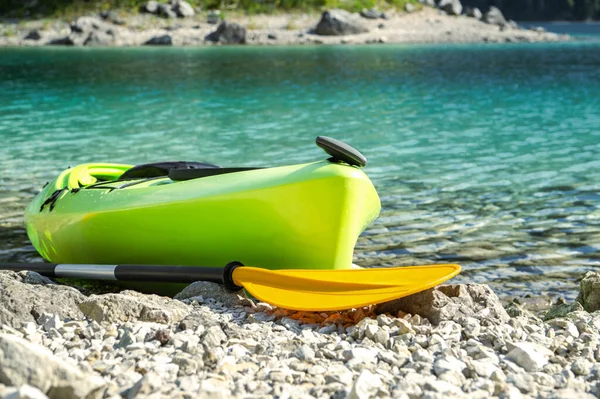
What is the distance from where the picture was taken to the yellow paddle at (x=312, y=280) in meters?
3.62

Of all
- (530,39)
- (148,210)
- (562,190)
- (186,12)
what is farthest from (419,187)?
(530,39)

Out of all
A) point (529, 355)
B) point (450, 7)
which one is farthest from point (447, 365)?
point (450, 7)

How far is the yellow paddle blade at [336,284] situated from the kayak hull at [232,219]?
33cm

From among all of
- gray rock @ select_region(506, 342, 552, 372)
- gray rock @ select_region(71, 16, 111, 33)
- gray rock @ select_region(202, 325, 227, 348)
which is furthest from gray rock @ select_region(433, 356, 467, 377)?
gray rock @ select_region(71, 16, 111, 33)

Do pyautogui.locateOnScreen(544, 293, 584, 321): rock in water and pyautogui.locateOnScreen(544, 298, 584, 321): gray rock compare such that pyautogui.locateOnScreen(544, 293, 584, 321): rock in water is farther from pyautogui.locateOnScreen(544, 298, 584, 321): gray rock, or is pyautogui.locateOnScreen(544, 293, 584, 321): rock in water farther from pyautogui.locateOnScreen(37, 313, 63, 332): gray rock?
pyautogui.locateOnScreen(37, 313, 63, 332): gray rock

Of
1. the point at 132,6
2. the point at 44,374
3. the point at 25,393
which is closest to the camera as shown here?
the point at 25,393

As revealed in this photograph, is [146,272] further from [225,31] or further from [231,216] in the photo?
[225,31]

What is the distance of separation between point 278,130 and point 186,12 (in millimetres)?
30531

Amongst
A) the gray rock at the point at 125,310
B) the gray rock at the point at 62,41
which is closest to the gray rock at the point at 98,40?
the gray rock at the point at 62,41

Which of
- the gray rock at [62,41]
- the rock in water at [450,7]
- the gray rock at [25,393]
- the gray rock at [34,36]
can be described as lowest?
the gray rock at [62,41]

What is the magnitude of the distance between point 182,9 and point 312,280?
127 ft

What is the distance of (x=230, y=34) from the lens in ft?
125

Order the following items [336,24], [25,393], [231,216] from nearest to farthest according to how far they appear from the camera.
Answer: [25,393], [231,216], [336,24]

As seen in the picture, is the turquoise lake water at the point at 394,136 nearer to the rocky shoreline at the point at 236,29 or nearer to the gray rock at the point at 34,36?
the rocky shoreline at the point at 236,29
